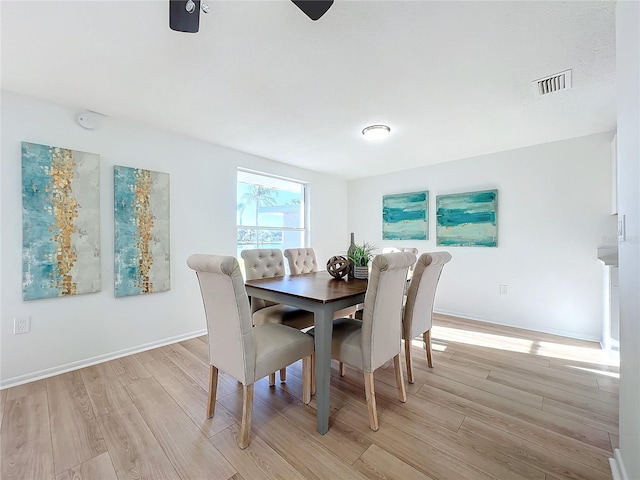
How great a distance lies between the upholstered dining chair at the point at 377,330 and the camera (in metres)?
1.57

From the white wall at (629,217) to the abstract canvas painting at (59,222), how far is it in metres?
3.54

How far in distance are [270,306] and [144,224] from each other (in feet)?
5.12

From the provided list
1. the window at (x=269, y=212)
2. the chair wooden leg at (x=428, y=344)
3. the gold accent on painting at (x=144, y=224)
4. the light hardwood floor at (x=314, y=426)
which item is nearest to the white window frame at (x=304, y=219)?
the window at (x=269, y=212)

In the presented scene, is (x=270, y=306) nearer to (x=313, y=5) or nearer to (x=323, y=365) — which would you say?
(x=323, y=365)

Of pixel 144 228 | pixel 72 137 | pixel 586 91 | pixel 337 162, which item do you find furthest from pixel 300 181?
pixel 586 91

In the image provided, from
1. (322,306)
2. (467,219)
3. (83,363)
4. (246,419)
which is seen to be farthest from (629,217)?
(83,363)

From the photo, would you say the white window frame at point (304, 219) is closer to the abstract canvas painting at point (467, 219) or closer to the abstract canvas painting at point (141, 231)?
the abstract canvas painting at point (141, 231)

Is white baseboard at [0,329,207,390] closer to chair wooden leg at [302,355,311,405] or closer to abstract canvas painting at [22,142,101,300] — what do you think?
abstract canvas painting at [22,142,101,300]

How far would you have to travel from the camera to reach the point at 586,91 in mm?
2135

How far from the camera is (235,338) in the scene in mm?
1497

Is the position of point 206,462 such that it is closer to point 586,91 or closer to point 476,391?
point 476,391

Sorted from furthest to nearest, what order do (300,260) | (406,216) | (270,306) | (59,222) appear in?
1. (406,216)
2. (300,260)
3. (270,306)
4. (59,222)

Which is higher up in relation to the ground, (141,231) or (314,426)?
(141,231)

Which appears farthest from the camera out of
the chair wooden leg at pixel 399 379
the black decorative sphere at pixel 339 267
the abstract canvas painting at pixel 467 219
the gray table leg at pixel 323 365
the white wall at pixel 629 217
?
the abstract canvas painting at pixel 467 219
